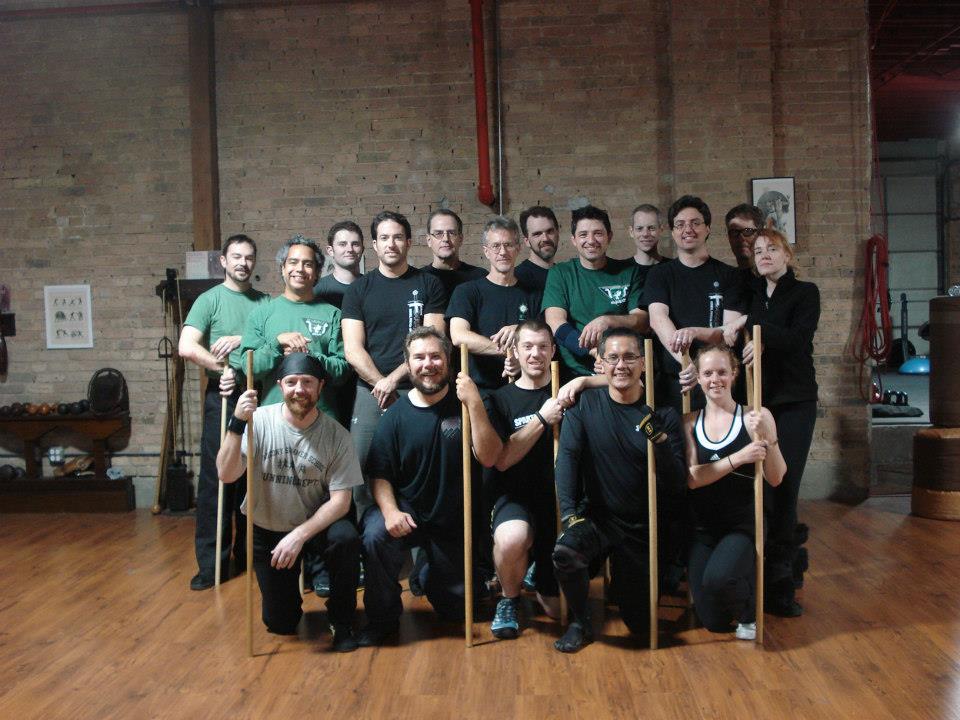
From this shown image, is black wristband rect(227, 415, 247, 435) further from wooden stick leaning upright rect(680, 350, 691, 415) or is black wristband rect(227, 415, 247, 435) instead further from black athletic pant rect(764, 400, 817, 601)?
black athletic pant rect(764, 400, 817, 601)

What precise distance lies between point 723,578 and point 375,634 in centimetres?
135

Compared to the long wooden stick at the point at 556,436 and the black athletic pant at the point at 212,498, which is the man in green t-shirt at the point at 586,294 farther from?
the black athletic pant at the point at 212,498

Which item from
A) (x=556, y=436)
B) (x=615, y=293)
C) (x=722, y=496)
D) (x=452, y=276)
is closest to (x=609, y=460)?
(x=556, y=436)

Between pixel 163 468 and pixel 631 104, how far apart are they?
4.21 meters

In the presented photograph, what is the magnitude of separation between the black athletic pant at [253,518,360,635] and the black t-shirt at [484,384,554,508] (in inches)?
25.6

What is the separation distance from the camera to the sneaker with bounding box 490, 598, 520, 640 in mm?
3268

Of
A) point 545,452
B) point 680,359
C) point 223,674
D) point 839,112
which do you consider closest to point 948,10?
point 839,112

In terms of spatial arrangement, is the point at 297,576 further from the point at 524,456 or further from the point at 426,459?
the point at 524,456

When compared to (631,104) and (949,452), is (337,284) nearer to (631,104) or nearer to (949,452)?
(631,104)

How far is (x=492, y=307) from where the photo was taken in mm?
3875

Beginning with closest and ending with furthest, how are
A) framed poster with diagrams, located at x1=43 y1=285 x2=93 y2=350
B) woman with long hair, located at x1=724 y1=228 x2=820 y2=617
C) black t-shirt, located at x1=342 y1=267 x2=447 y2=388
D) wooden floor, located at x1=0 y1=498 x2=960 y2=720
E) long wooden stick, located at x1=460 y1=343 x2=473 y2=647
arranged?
wooden floor, located at x1=0 y1=498 x2=960 y2=720 < long wooden stick, located at x1=460 y1=343 x2=473 y2=647 < woman with long hair, located at x1=724 y1=228 x2=820 y2=617 < black t-shirt, located at x1=342 y1=267 x2=447 y2=388 < framed poster with diagrams, located at x1=43 y1=285 x2=93 y2=350

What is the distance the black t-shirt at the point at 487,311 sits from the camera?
3861 mm

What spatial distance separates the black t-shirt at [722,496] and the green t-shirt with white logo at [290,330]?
5.59 ft

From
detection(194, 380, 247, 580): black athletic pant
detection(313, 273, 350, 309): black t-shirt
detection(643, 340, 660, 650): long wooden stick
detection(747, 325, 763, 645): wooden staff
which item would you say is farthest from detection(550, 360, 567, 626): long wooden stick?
detection(194, 380, 247, 580): black athletic pant
